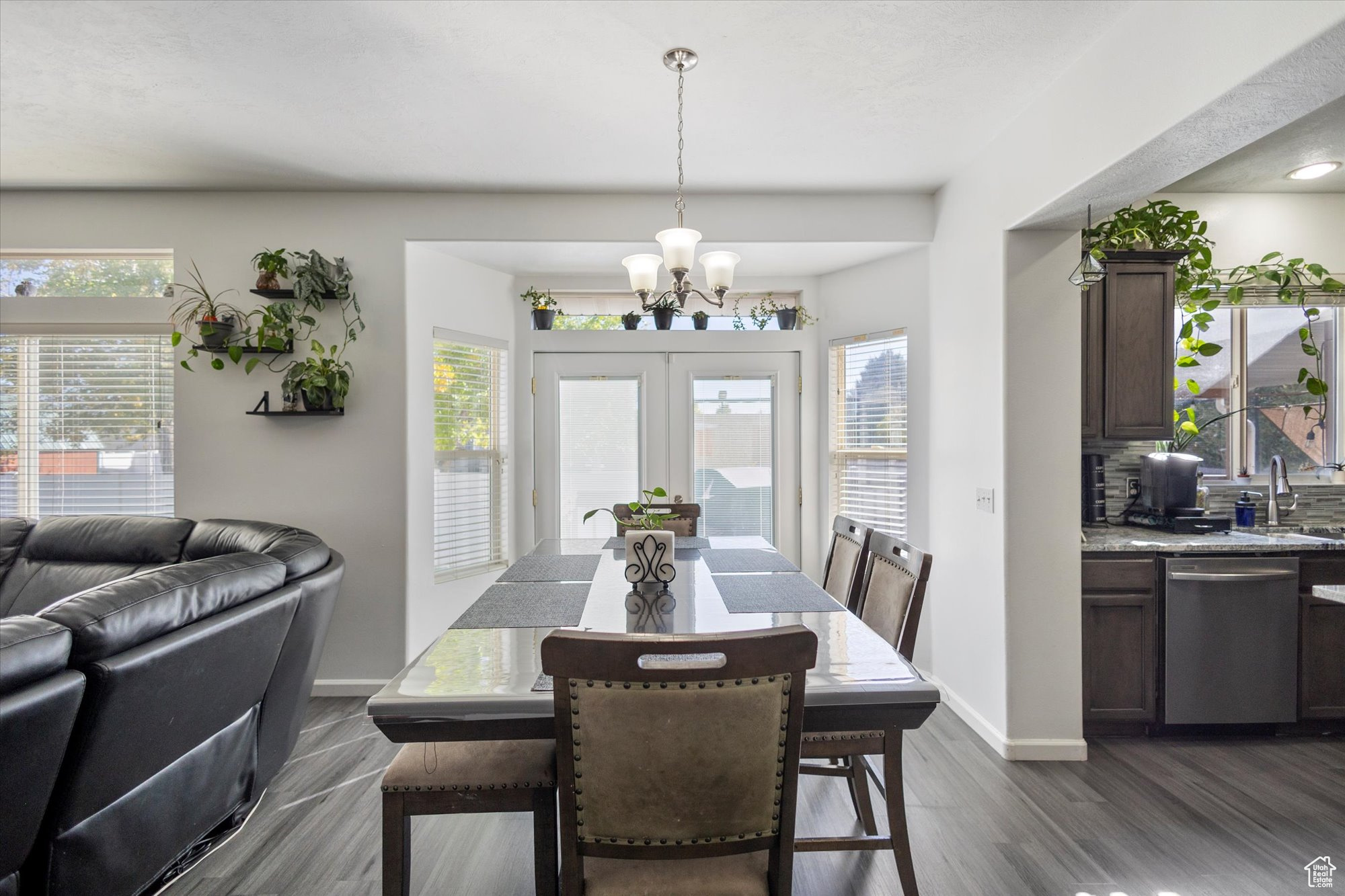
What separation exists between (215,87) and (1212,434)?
189 inches

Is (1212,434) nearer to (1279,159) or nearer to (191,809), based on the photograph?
(1279,159)

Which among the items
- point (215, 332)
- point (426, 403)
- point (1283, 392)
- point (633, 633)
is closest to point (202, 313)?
point (215, 332)

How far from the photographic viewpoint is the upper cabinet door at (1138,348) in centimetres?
291

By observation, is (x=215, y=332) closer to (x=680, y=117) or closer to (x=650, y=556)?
(x=680, y=117)

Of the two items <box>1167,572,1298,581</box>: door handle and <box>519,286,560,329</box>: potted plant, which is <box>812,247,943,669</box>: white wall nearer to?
<box>1167,572,1298,581</box>: door handle

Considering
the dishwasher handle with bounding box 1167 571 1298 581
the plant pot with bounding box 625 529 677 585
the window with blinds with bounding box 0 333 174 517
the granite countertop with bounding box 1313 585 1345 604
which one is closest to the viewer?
the granite countertop with bounding box 1313 585 1345 604

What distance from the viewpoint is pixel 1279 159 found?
2.94 meters

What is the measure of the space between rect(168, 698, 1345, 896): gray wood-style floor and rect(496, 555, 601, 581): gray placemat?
0.82 meters

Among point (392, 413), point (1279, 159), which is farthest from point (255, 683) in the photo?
point (1279, 159)

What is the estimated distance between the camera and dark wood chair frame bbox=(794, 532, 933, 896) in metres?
1.71

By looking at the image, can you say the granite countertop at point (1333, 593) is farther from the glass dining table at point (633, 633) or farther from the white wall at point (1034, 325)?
the glass dining table at point (633, 633)

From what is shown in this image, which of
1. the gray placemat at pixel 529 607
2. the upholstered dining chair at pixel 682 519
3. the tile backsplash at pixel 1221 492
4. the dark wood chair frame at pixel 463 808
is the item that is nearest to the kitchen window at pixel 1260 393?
the tile backsplash at pixel 1221 492

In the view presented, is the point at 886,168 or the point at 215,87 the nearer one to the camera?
the point at 215,87

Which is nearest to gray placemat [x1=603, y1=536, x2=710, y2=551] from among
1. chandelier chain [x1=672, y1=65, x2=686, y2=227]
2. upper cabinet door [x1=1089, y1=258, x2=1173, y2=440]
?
chandelier chain [x1=672, y1=65, x2=686, y2=227]
